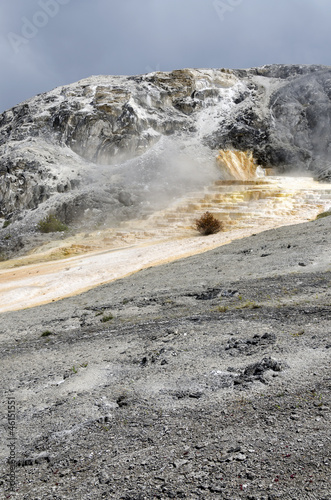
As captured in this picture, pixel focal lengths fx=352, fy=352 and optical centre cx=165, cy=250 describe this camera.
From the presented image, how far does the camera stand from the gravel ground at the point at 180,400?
287 cm

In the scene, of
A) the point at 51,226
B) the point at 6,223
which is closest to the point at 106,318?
the point at 51,226

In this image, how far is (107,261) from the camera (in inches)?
768

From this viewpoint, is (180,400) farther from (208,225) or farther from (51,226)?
(51,226)

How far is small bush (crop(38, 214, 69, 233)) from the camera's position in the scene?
3138cm

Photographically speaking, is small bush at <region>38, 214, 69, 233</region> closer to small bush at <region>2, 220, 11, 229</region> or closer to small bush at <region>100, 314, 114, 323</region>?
small bush at <region>2, 220, 11, 229</region>

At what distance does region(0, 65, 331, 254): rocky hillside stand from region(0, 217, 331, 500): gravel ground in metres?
25.0

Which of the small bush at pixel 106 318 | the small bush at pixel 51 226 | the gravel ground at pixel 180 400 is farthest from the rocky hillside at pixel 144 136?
the gravel ground at pixel 180 400

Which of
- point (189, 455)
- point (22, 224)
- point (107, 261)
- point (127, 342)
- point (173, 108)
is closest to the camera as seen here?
point (189, 455)

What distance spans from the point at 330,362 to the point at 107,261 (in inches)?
637

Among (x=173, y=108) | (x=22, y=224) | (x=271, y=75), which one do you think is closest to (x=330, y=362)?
(x=22, y=224)

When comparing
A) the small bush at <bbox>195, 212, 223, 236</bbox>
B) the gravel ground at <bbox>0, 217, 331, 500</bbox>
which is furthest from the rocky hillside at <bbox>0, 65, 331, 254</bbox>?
the gravel ground at <bbox>0, 217, 331, 500</bbox>

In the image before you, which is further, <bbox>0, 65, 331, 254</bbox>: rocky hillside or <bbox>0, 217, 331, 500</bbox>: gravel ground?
<bbox>0, 65, 331, 254</bbox>: rocky hillside

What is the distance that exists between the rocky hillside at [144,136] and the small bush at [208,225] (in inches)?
304

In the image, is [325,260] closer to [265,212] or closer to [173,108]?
[265,212]
